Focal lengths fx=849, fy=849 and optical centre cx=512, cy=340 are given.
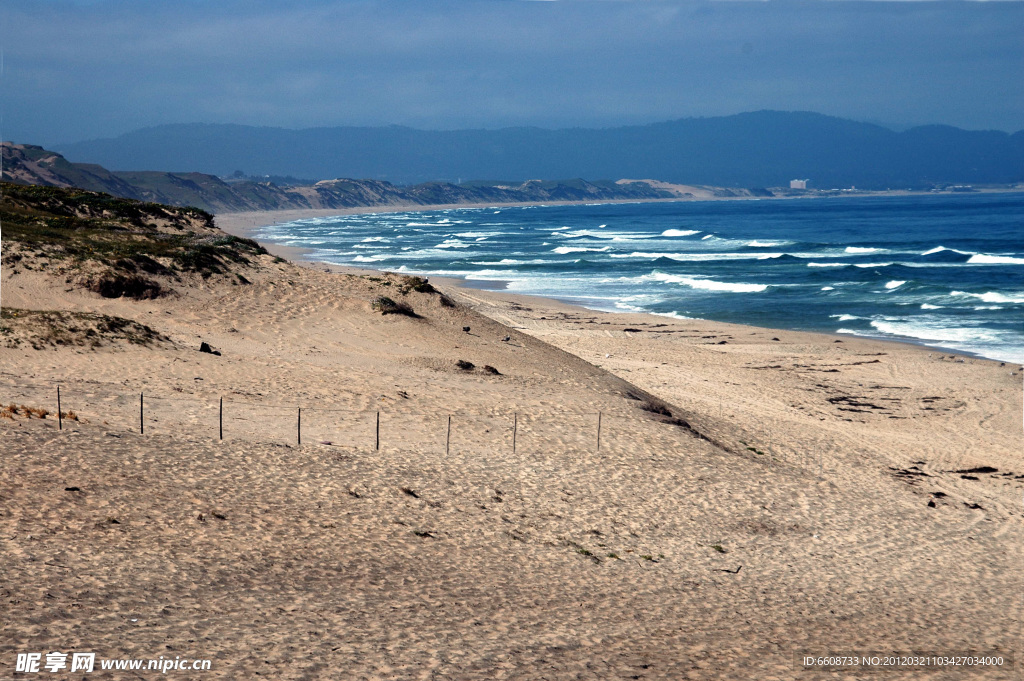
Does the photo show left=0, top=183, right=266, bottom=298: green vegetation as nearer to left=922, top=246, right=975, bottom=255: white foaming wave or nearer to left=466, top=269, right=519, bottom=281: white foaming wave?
left=466, top=269, right=519, bottom=281: white foaming wave

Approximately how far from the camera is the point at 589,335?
3128cm

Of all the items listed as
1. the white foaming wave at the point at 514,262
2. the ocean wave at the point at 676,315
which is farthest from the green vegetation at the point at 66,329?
the white foaming wave at the point at 514,262

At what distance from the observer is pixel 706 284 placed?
4766 cm

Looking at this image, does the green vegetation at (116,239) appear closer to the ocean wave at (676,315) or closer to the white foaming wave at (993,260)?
the ocean wave at (676,315)

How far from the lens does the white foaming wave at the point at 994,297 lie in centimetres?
3984

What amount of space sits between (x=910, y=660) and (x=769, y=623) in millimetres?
1464

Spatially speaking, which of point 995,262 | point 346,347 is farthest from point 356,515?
point 995,262

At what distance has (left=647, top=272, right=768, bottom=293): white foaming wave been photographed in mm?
45750

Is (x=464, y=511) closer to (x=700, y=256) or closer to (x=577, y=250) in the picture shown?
(x=700, y=256)

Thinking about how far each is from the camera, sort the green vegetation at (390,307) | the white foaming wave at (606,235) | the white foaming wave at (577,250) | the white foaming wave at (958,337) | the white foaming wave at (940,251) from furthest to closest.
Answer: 1. the white foaming wave at (606,235)
2. the white foaming wave at (577,250)
3. the white foaming wave at (940,251)
4. the white foaming wave at (958,337)
5. the green vegetation at (390,307)

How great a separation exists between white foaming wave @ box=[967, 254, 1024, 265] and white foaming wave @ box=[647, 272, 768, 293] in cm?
1927

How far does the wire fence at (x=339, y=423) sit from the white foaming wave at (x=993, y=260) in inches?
1908

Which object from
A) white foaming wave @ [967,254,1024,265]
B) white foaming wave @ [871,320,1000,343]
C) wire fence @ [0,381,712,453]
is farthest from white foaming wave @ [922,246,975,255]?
wire fence @ [0,381,712,453]

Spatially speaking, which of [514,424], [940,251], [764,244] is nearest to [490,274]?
[764,244]
